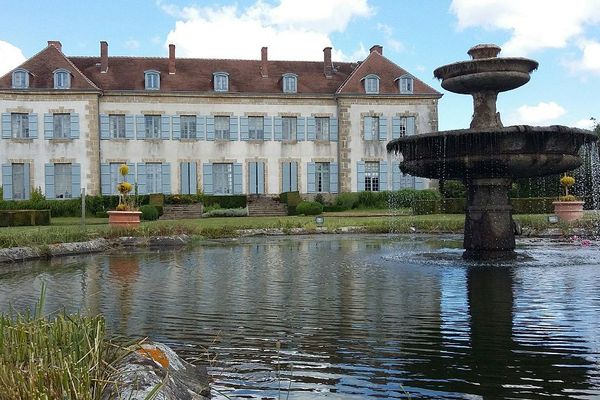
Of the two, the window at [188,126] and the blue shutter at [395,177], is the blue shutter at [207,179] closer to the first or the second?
the window at [188,126]

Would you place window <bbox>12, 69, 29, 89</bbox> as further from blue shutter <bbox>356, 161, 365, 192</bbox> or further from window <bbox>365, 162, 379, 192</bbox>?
window <bbox>365, 162, 379, 192</bbox>

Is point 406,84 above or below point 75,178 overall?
above

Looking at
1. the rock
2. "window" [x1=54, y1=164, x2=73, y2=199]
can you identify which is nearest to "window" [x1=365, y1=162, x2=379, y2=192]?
"window" [x1=54, y1=164, x2=73, y2=199]

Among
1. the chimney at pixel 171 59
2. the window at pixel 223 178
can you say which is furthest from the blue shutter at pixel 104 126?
the window at pixel 223 178

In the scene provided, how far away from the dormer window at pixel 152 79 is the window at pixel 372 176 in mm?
11372

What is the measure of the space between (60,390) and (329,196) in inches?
1196

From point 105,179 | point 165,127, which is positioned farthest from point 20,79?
point 165,127

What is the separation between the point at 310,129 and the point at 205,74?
6.32 m

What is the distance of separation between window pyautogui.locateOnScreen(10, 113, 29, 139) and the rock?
99.0 ft

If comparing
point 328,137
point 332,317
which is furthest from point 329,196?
point 332,317

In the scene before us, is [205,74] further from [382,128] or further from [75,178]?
[382,128]

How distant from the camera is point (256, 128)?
32312mm

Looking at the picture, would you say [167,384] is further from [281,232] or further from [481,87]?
[281,232]

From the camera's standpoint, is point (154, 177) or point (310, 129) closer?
point (154, 177)
